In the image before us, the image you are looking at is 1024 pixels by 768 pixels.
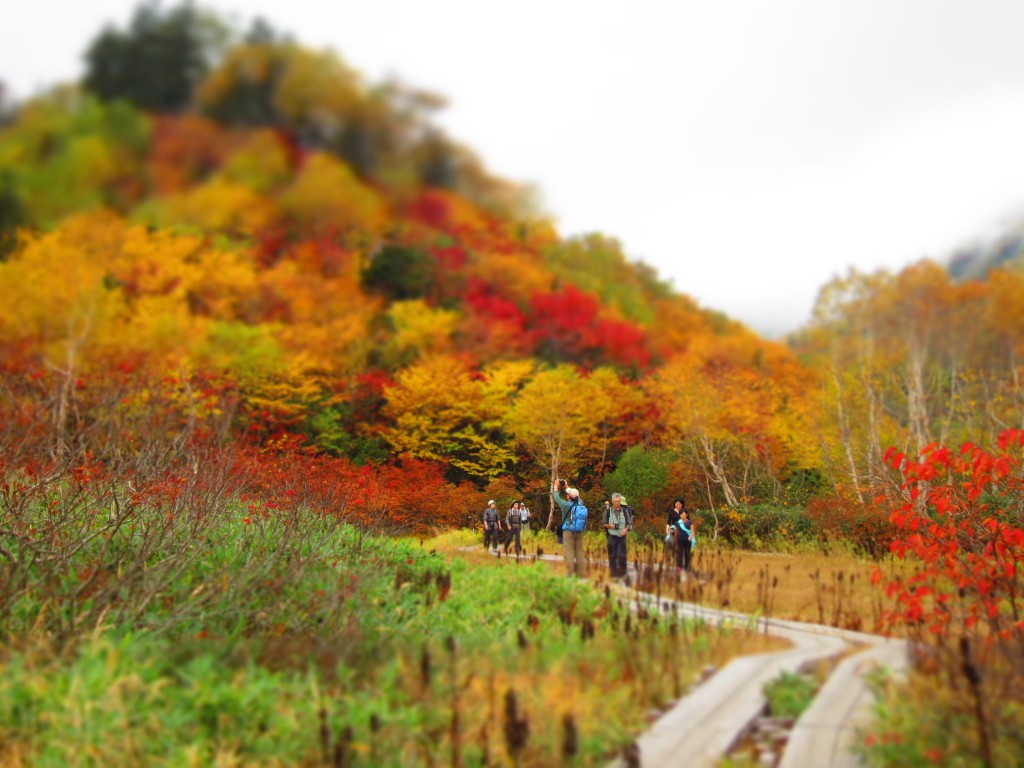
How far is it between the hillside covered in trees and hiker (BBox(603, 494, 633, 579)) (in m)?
2.92

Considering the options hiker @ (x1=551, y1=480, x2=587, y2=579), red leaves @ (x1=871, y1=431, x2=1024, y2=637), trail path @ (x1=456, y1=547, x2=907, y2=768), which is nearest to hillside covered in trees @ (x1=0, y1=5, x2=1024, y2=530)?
hiker @ (x1=551, y1=480, x2=587, y2=579)

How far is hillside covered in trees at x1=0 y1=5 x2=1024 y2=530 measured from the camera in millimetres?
13344

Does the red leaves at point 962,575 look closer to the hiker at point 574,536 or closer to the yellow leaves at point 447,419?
the hiker at point 574,536

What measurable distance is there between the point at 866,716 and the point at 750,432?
513 inches

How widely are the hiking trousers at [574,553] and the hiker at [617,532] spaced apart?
1.18 feet

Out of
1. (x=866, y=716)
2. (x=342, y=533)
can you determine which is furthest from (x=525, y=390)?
(x=866, y=716)

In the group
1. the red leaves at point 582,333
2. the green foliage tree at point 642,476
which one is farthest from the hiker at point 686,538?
the red leaves at point 582,333

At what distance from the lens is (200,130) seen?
44.0ft

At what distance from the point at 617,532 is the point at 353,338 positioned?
17.5 meters

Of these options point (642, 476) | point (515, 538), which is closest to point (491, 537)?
point (515, 538)

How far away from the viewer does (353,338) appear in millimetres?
25641

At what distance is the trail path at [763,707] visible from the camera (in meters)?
3.69

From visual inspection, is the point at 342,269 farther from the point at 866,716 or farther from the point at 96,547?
the point at 866,716

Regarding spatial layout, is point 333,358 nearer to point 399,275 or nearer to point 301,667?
point 399,275
